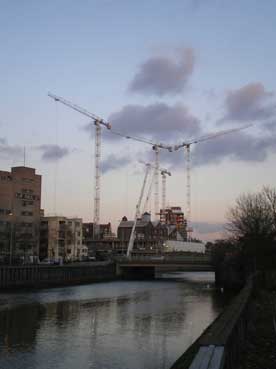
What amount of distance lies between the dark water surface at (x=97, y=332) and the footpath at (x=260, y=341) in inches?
203

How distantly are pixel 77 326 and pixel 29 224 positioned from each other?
123239 mm

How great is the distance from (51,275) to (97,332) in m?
67.2

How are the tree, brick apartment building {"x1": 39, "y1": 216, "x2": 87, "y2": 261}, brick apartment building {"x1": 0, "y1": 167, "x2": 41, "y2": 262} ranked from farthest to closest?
brick apartment building {"x1": 39, "y1": 216, "x2": 87, "y2": 261}, brick apartment building {"x1": 0, "y1": 167, "x2": 41, "y2": 262}, the tree

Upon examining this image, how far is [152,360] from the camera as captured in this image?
2834 centimetres

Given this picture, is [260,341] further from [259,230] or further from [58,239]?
[58,239]

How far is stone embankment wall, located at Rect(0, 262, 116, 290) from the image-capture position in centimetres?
8944

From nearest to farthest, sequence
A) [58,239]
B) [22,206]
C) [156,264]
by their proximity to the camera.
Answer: [156,264] → [22,206] → [58,239]

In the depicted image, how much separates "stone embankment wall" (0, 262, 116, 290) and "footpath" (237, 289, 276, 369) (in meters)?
60.7

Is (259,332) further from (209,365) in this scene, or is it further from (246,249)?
(246,249)

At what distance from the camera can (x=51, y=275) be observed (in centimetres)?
10381

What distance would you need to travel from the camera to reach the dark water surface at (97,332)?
28156 mm

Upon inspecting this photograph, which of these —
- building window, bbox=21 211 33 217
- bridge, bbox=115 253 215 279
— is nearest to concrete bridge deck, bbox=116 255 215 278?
bridge, bbox=115 253 215 279

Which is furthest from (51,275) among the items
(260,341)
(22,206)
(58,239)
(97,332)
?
(260,341)

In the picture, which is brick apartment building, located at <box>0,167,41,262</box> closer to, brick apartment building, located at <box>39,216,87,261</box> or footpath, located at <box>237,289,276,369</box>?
brick apartment building, located at <box>39,216,87,261</box>
